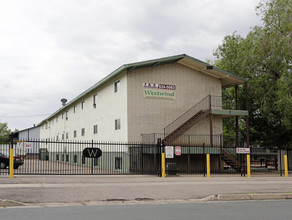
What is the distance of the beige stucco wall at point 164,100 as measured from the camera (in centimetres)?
2486

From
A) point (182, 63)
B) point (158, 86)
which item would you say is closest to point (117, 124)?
A: point (158, 86)

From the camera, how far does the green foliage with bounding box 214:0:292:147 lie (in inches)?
1089

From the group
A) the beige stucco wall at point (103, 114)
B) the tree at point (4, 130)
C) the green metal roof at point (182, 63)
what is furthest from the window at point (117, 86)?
the tree at point (4, 130)

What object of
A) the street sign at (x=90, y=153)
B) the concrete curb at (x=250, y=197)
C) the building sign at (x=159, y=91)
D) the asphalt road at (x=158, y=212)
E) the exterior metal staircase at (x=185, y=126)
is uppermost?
the building sign at (x=159, y=91)

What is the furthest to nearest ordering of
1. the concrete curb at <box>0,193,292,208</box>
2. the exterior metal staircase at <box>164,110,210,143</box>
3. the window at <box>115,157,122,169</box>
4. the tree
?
the tree
the window at <box>115,157,122,169</box>
the exterior metal staircase at <box>164,110,210,143</box>
the concrete curb at <box>0,193,292,208</box>

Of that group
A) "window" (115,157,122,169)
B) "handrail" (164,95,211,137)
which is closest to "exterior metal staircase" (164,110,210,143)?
"handrail" (164,95,211,137)

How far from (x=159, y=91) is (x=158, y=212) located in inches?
703

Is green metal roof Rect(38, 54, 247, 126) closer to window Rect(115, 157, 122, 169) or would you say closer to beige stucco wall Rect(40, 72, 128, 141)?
beige stucco wall Rect(40, 72, 128, 141)

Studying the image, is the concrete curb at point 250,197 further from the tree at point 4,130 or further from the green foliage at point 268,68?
the tree at point 4,130

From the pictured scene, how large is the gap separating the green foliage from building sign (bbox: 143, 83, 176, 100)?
26.6 ft

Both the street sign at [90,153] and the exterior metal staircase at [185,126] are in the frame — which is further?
the exterior metal staircase at [185,126]

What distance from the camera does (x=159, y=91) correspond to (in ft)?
85.3

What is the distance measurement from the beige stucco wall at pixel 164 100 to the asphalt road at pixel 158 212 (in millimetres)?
15182

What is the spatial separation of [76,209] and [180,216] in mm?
2643
